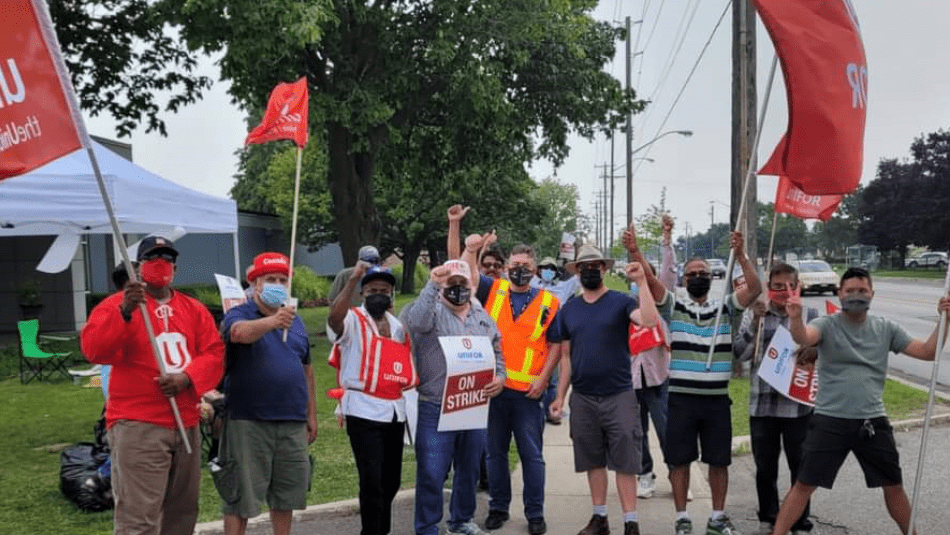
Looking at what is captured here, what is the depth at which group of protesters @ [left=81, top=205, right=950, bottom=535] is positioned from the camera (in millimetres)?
4570

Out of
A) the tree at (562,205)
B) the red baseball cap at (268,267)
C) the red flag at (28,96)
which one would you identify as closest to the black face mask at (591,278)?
the red baseball cap at (268,267)

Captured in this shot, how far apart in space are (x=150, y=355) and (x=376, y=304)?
61.2 inches

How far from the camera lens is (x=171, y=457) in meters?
4.56

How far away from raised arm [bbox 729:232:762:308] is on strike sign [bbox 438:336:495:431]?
1791mm

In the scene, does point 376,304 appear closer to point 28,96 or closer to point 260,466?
point 260,466

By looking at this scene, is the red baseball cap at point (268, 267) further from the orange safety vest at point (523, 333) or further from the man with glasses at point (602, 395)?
the man with glasses at point (602, 395)

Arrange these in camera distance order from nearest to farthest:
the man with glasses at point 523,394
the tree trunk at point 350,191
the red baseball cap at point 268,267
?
1. the red baseball cap at point 268,267
2. the man with glasses at point 523,394
3. the tree trunk at point 350,191

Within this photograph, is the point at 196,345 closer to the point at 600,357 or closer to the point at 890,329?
the point at 600,357

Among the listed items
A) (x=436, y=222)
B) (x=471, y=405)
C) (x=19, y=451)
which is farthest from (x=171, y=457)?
(x=436, y=222)

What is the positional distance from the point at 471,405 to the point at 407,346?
586 millimetres

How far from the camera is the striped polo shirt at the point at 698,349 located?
6039mm

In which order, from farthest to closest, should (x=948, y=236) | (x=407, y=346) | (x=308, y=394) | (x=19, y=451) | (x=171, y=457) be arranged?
(x=948, y=236) < (x=19, y=451) < (x=407, y=346) < (x=308, y=394) < (x=171, y=457)

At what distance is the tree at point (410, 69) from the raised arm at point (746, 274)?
9707 millimetres

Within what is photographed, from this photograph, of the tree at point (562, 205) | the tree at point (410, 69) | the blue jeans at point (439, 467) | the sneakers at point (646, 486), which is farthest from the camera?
the tree at point (562, 205)
